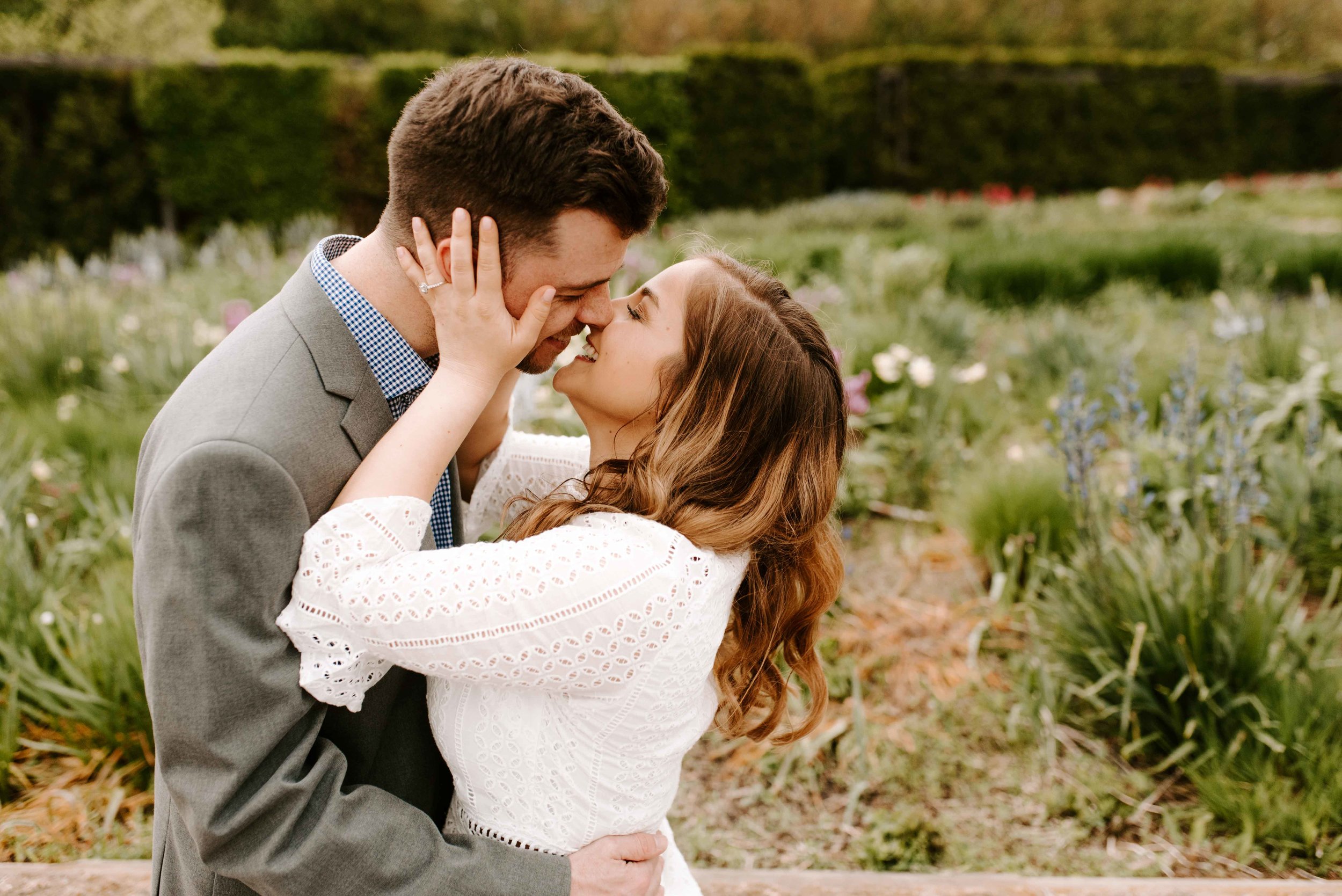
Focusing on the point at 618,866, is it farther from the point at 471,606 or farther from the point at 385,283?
the point at 385,283

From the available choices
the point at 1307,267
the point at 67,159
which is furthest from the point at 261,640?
the point at 67,159

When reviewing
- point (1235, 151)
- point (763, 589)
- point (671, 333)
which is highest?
point (671, 333)

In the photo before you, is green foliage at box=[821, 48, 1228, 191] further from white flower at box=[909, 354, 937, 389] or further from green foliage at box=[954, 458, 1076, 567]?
green foliage at box=[954, 458, 1076, 567]

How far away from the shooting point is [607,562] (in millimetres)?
1431

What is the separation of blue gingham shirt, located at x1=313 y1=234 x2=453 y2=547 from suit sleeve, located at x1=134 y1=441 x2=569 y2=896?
298 mm

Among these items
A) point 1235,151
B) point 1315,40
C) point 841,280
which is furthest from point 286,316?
point 1315,40

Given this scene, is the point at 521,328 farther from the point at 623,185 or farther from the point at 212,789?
the point at 212,789

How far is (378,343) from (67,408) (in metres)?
4.24

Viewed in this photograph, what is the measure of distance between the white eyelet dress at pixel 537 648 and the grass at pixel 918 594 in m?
1.19

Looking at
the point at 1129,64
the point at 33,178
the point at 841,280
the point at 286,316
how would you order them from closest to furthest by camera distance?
the point at 286,316
the point at 841,280
the point at 33,178
the point at 1129,64

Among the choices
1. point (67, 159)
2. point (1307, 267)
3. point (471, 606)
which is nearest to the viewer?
point (471, 606)

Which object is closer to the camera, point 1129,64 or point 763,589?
point 763,589

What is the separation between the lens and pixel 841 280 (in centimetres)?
804

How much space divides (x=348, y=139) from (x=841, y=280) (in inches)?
327
